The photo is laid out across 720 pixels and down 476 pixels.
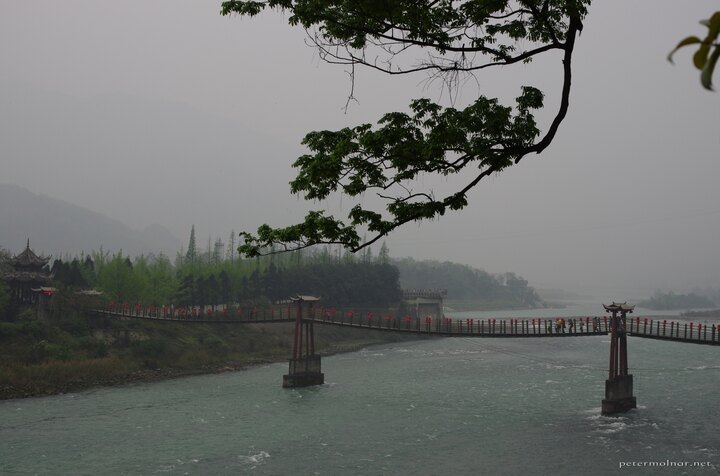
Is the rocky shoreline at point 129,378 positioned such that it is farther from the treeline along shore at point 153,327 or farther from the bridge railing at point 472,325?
the bridge railing at point 472,325

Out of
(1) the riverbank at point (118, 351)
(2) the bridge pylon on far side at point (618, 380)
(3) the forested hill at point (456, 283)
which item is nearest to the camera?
(2) the bridge pylon on far side at point (618, 380)

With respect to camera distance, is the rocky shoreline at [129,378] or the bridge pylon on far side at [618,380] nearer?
the bridge pylon on far side at [618,380]

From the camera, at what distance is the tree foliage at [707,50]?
1.97 meters

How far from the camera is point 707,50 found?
2.06 m

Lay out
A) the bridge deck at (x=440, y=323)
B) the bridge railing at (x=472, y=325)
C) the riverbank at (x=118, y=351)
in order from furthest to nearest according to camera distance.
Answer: the riverbank at (x=118, y=351)
the bridge railing at (x=472, y=325)
the bridge deck at (x=440, y=323)

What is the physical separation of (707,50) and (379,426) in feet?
102

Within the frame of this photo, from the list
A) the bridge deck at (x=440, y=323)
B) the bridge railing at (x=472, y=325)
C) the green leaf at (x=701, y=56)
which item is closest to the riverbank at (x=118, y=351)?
the bridge deck at (x=440, y=323)

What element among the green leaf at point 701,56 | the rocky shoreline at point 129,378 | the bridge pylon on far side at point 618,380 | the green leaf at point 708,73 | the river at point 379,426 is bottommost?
the rocky shoreline at point 129,378

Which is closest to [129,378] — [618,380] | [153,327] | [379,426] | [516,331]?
[153,327]

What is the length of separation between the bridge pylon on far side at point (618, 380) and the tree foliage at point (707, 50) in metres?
35.6

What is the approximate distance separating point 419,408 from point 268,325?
39046 millimetres

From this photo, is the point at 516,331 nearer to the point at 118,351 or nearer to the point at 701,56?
the point at 118,351

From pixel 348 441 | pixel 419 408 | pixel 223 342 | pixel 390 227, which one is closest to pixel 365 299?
pixel 223 342

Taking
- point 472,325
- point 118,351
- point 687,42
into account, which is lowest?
point 118,351
